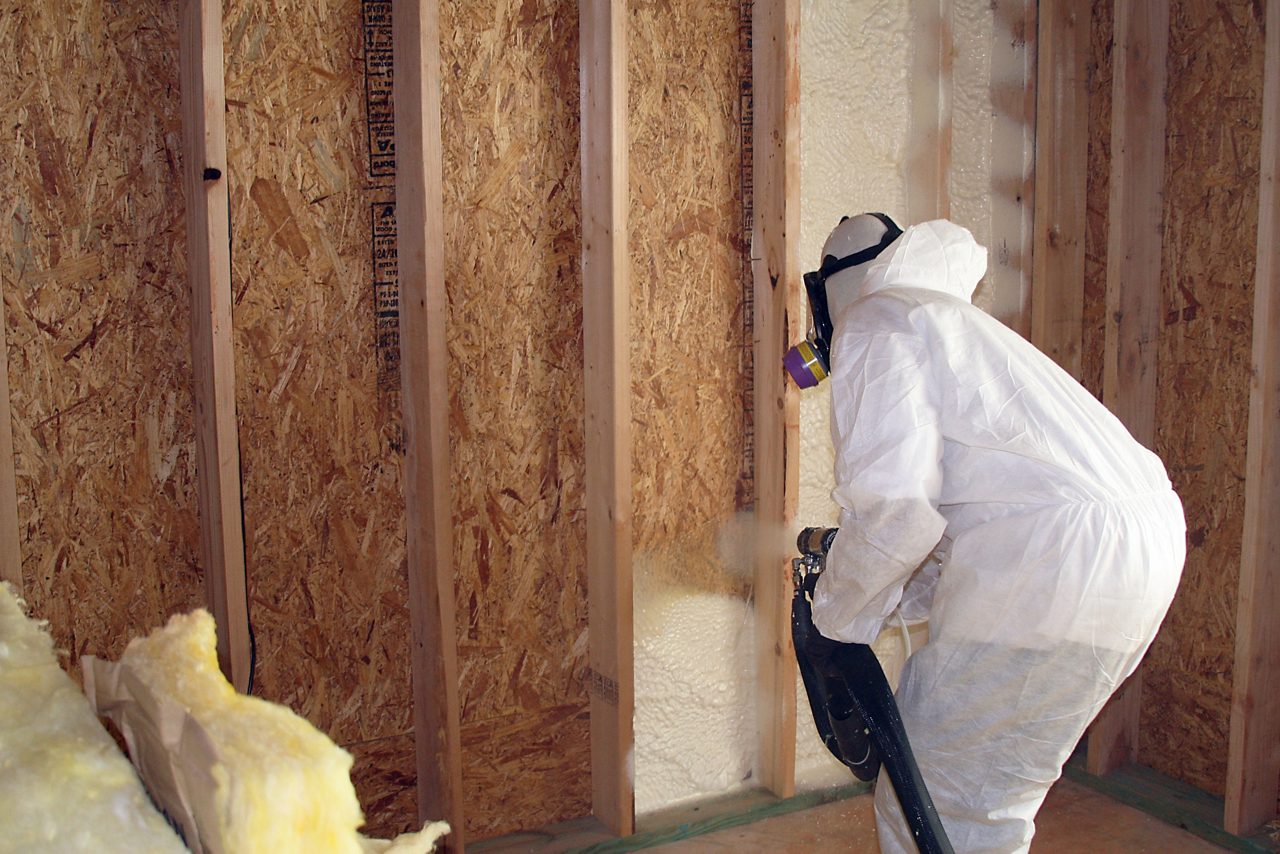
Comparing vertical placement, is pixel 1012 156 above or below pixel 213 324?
above

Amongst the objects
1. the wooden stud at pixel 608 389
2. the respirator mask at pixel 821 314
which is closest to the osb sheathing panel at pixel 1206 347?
the respirator mask at pixel 821 314

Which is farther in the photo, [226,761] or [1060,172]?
[1060,172]

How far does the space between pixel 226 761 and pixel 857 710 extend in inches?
66.5

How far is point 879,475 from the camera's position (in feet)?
5.94

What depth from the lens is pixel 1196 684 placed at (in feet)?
9.53

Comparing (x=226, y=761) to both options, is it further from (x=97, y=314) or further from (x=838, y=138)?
(x=838, y=138)

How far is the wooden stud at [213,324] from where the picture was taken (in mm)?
1995

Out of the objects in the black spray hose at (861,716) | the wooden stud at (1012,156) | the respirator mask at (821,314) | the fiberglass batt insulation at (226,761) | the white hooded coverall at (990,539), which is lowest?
the black spray hose at (861,716)

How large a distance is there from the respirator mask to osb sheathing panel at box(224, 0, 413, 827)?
38.3 inches

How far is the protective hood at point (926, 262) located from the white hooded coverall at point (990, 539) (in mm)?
60

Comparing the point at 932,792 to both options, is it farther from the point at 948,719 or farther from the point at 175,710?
the point at 175,710

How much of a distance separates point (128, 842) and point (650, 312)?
7.27ft

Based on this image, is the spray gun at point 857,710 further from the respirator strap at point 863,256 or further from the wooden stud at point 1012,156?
the wooden stud at point 1012,156

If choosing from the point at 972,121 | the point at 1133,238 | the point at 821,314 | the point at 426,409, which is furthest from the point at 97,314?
the point at 1133,238
